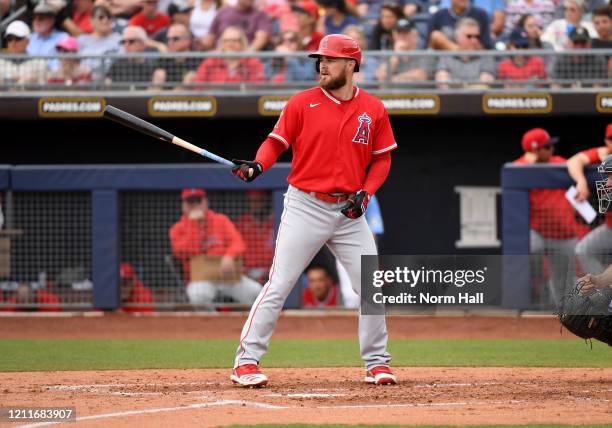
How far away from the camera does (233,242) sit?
1073 centimetres

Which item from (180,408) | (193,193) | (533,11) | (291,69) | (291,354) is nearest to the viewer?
(180,408)

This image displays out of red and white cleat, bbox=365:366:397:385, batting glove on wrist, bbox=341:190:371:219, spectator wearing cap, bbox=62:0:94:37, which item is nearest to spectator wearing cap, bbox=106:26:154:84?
spectator wearing cap, bbox=62:0:94:37

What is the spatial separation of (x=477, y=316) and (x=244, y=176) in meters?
5.57

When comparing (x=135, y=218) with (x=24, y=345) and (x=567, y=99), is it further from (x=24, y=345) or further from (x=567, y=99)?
(x=567, y=99)

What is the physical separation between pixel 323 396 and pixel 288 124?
1.50m

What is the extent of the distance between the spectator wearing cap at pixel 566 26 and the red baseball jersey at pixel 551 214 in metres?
2.18

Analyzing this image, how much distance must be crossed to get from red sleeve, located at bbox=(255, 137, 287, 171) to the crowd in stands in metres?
5.50

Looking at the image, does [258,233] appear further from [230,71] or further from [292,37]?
[292,37]

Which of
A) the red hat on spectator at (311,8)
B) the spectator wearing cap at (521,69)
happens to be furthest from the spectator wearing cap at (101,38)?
the spectator wearing cap at (521,69)

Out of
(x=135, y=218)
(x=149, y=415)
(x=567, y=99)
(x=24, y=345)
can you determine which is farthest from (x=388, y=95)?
(x=149, y=415)

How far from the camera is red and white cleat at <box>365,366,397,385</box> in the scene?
6.04 meters

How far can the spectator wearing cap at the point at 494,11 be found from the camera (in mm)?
12758

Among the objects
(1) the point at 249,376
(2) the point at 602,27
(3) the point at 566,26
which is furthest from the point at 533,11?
(1) the point at 249,376

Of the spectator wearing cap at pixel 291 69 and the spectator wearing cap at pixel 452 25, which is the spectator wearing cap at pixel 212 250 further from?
the spectator wearing cap at pixel 452 25
